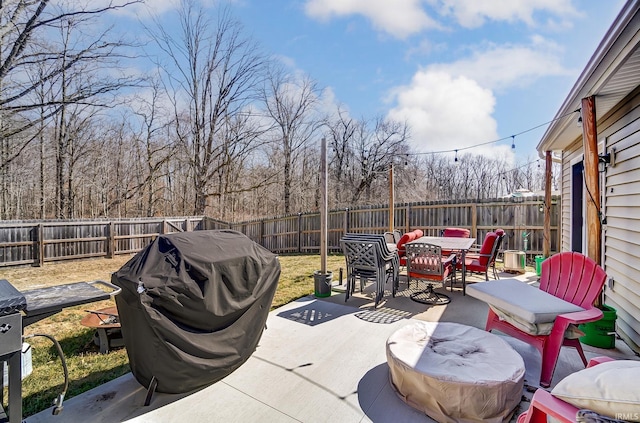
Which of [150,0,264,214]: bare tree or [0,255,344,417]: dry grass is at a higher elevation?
[150,0,264,214]: bare tree

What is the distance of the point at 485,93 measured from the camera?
30.5 feet

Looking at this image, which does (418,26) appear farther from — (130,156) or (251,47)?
(130,156)

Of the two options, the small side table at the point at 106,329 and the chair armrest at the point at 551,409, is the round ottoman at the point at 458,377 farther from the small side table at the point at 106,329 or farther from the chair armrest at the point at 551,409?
the small side table at the point at 106,329

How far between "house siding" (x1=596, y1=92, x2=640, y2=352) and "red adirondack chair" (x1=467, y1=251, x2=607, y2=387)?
66 centimetres

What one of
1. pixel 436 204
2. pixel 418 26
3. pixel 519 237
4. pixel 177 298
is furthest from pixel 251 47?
pixel 177 298

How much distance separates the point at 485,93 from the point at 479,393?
9768mm

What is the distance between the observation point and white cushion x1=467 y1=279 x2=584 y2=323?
254cm

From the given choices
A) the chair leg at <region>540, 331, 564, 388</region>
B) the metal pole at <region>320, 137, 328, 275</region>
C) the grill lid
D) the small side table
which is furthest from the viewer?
the metal pole at <region>320, 137, 328, 275</region>

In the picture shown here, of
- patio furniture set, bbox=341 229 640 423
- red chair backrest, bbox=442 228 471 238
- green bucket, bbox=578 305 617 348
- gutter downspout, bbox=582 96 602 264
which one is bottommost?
green bucket, bbox=578 305 617 348

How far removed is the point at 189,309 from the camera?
222cm

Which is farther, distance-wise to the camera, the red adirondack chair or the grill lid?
the red adirondack chair

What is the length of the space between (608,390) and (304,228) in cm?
1070

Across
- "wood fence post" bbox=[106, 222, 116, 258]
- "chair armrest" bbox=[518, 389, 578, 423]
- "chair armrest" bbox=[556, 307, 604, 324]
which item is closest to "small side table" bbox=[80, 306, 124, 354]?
"chair armrest" bbox=[518, 389, 578, 423]

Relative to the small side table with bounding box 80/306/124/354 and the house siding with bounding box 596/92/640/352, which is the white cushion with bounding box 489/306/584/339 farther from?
the small side table with bounding box 80/306/124/354
